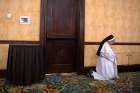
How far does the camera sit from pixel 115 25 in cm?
655

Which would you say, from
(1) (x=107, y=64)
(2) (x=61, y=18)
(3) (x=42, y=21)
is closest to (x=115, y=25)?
(1) (x=107, y=64)

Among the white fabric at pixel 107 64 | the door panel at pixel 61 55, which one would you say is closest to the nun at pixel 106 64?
the white fabric at pixel 107 64

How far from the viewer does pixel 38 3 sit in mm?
5695

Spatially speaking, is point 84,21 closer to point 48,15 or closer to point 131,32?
point 48,15

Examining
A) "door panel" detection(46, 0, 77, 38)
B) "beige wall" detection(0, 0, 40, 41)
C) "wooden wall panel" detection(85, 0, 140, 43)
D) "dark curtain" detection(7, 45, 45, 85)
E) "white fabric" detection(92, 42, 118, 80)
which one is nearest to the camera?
"dark curtain" detection(7, 45, 45, 85)

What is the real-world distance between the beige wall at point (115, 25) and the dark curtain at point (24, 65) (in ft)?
5.45

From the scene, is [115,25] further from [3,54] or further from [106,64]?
[3,54]

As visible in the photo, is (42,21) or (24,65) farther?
(42,21)

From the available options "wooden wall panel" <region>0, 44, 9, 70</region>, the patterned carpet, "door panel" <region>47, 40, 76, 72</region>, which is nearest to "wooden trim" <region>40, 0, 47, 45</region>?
"door panel" <region>47, 40, 76, 72</region>

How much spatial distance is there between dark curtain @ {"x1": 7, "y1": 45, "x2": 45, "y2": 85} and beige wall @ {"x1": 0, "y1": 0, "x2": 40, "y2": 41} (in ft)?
2.28

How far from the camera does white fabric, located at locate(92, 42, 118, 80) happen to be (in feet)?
18.4

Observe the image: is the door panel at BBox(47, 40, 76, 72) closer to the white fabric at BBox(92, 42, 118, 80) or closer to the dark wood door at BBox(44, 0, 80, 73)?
the dark wood door at BBox(44, 0, 80, 73)

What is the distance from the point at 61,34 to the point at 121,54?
1.88m

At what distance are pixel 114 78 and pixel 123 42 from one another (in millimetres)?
1458
